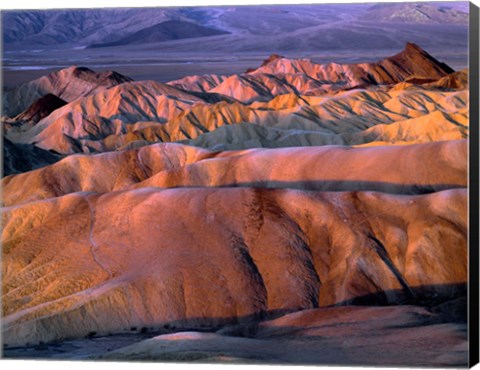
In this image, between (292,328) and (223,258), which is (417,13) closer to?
(223,258)

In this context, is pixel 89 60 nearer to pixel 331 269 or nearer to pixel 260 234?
pixel 260 234

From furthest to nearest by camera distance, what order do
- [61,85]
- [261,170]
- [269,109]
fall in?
1. [269,109]
2. [61,85]
3. [261,170]

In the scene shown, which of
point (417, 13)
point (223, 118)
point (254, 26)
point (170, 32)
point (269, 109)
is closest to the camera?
point (417, 13)

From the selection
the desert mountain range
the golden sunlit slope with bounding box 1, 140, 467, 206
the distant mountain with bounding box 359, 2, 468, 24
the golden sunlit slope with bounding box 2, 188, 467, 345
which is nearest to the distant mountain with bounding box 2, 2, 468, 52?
the distant mountain with bounding box 359, 2, 468, 24

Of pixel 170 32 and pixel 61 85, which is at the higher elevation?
pixel 170 32

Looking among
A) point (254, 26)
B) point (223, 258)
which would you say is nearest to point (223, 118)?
point (254, 26)

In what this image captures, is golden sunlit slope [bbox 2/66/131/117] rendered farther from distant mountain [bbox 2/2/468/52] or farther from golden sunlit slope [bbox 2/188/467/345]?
golden sunlit slope [bbox 2/188/467/345]
